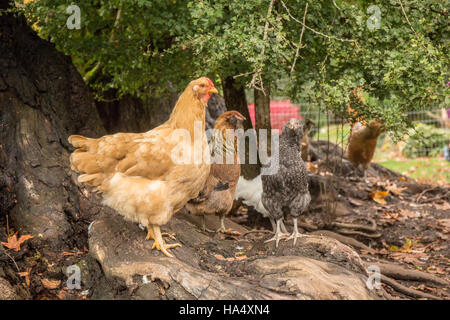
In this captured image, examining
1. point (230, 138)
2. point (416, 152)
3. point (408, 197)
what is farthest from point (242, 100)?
point (416, 152)

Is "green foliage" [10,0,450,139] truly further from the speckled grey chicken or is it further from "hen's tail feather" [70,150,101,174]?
"hen's tail feather" [70,150,101,174]

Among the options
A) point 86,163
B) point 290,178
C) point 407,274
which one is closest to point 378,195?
point 407,274

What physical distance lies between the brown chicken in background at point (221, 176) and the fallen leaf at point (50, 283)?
1586mm

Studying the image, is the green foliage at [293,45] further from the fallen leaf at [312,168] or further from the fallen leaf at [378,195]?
the fallen leaf at [312,168]

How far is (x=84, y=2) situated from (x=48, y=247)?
2.45m

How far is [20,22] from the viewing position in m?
4.80

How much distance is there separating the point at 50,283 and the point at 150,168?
46.8 inches

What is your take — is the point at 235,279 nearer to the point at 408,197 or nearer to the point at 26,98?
the point at 26,98

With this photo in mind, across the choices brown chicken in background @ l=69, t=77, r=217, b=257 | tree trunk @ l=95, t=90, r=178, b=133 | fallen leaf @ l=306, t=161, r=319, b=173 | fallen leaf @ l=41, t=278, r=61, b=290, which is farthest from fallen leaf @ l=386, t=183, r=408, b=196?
fallen leaf @ l=41, t=278, r=61, b=290

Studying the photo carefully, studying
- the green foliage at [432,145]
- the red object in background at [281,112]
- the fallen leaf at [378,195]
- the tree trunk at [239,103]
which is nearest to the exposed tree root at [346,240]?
the tree trunk at [239,103]

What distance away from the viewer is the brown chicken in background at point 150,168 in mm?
3359

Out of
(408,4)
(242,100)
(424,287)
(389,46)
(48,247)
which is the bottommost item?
(424,287)

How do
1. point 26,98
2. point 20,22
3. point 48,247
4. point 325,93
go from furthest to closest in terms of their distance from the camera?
point 20,22 → point 26,98 → point 325,93 → point 48,247

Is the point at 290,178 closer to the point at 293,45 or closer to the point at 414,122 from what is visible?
the point at 293,45
